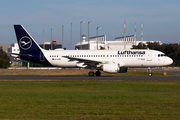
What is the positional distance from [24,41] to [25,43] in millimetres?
341

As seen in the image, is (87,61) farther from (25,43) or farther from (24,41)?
(24,41)

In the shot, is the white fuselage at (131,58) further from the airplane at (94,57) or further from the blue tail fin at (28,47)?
the blue tail fin at (28,47)

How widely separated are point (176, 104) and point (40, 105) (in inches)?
247

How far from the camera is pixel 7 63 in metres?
101

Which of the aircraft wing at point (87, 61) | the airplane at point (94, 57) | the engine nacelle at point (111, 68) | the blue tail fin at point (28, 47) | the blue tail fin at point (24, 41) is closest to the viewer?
the engine nacelle at point (111, 68)

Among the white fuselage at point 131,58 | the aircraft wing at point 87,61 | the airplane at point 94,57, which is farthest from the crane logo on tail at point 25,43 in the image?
the aircraft wing at point 87,61

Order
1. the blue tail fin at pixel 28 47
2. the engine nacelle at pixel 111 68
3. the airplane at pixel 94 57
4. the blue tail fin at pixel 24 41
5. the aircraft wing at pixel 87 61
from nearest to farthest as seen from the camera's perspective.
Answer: the engine nacelle at pixel 111 68 < the aircraft wing at pixel 87 61 < the airplane at pixel 94 57 < the blue tail fin at pixel 28 47 < the blue tail fin at pixel 24 41

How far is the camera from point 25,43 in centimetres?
4209

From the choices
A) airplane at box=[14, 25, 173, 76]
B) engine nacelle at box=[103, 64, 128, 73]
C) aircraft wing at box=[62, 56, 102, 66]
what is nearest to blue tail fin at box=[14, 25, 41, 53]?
airplane at box=[14, 25, 173, 76]

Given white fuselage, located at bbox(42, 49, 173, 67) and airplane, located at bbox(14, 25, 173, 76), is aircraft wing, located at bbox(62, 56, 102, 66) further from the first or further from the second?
white fuselage, located at bbox(42, 49, 173, 67)

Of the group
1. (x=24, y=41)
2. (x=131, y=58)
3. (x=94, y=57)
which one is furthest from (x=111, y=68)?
(x=24, y=41)

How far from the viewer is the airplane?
39.1 m

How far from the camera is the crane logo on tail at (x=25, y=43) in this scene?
138 feet

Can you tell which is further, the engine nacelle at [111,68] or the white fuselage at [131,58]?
the white fuselage at [131,58]
